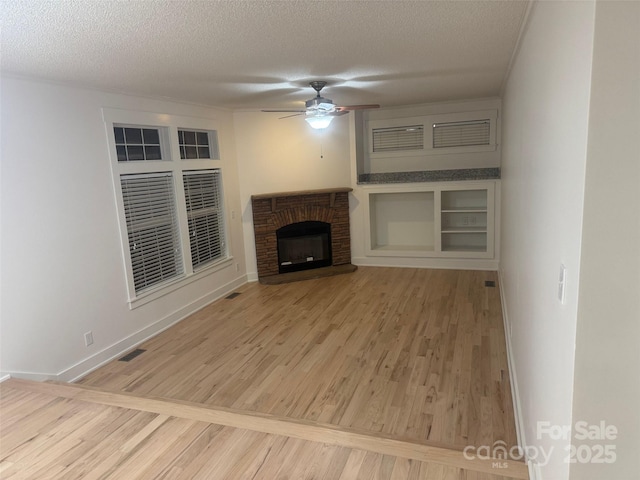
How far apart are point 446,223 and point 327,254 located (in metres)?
1.96

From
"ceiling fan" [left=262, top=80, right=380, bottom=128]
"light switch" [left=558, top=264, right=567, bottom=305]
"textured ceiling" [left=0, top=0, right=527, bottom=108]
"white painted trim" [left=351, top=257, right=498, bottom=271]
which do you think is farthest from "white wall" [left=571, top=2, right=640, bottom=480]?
"white painted trim" [left=351, top=257, right=498, bottom=271]

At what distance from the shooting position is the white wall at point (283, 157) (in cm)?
A: 610

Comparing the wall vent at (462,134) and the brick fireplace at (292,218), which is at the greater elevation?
the wall vent at (462,134)


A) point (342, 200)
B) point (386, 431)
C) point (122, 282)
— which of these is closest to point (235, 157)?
point (342, 200)

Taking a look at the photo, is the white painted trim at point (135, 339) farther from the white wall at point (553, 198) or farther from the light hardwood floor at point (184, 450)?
the white wall at point (553, 198)

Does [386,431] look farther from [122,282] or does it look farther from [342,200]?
[342,200]

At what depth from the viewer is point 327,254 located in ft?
22.0

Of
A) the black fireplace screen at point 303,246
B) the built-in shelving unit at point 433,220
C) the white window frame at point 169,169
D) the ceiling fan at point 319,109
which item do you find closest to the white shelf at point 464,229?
the built-in shelving unit at point 433,220

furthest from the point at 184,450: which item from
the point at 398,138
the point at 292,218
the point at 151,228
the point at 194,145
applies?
the point at 398,138

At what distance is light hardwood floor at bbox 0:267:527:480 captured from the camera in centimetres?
215

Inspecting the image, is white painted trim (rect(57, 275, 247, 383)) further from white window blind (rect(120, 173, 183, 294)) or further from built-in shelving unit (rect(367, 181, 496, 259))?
built-in shelving unit (rect(367, 181, 496, 259))

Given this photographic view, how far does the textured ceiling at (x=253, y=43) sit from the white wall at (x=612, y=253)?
1446 millimetres

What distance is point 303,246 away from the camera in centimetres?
662

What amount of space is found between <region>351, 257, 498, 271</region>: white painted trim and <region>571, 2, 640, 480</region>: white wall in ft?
17.6
